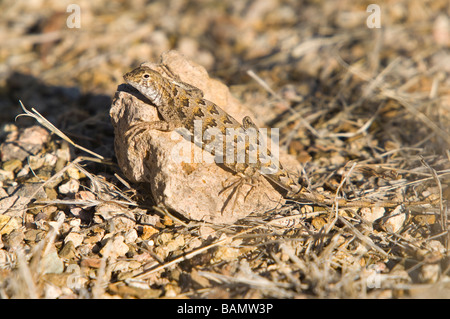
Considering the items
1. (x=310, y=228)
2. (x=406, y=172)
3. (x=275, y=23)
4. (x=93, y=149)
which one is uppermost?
(x=275, y=23)

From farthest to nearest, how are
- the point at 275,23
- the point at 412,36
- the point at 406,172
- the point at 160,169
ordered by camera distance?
the point at 275,23, the point at 412,36, the point at 406,172, the point at 160,169

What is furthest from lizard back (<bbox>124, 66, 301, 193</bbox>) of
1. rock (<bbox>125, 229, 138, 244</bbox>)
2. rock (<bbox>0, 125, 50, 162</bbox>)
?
rock (<bbox>0, 125, 50, 162</bbox>)

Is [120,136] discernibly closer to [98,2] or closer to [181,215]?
[181,215]

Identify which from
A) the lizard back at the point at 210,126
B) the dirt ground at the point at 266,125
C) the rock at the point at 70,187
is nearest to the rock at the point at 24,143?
the dirt ground at the point at 266,125

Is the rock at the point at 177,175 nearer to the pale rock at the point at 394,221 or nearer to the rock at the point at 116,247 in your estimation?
the rock at the point at 116,247

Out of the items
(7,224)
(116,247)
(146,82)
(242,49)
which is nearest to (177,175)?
(116,247)

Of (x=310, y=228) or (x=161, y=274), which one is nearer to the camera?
(x=161, y=274)

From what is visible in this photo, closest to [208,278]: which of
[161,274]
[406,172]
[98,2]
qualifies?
[161,274]
